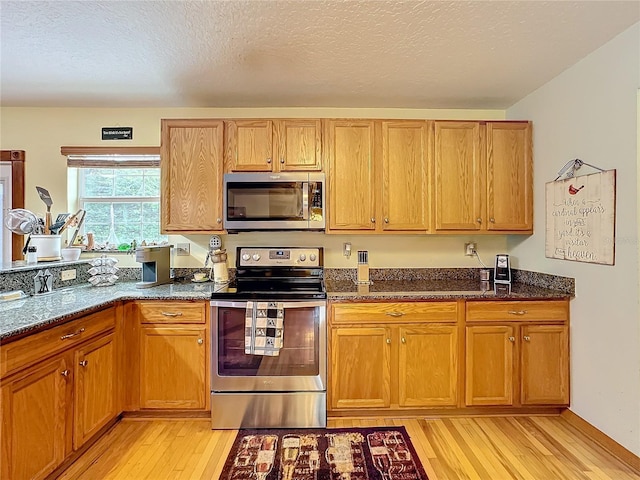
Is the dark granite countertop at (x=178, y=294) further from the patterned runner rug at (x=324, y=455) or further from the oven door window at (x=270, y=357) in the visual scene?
the patterned runner rug at (x=324, y=455)

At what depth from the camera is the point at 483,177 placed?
2.80m

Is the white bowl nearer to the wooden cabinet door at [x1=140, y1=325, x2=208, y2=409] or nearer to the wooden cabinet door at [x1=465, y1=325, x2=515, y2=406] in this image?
the wooden cabinet door at [x1=140, y1=325, x2=208, y2=409]

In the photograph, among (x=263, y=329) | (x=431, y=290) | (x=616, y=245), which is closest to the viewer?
(x=616, y=245)

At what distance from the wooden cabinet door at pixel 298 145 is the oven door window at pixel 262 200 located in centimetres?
18

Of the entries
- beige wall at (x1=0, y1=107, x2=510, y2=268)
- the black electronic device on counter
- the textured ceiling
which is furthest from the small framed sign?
the black electronic device on counter

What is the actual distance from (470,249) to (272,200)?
173 centimetres

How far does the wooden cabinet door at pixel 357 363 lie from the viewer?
2.44 meters

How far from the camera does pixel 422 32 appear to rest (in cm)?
195

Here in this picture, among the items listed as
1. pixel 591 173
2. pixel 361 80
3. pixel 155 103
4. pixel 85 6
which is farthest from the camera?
pixel 155 103

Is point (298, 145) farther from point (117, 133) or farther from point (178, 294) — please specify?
point (117, 133)

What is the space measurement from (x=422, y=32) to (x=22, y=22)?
6.80 feet

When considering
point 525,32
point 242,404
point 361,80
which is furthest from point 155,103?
point 525,32

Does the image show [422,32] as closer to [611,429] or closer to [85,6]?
[85,6]

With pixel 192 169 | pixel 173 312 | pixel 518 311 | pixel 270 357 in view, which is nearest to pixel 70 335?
pixel 173 312
